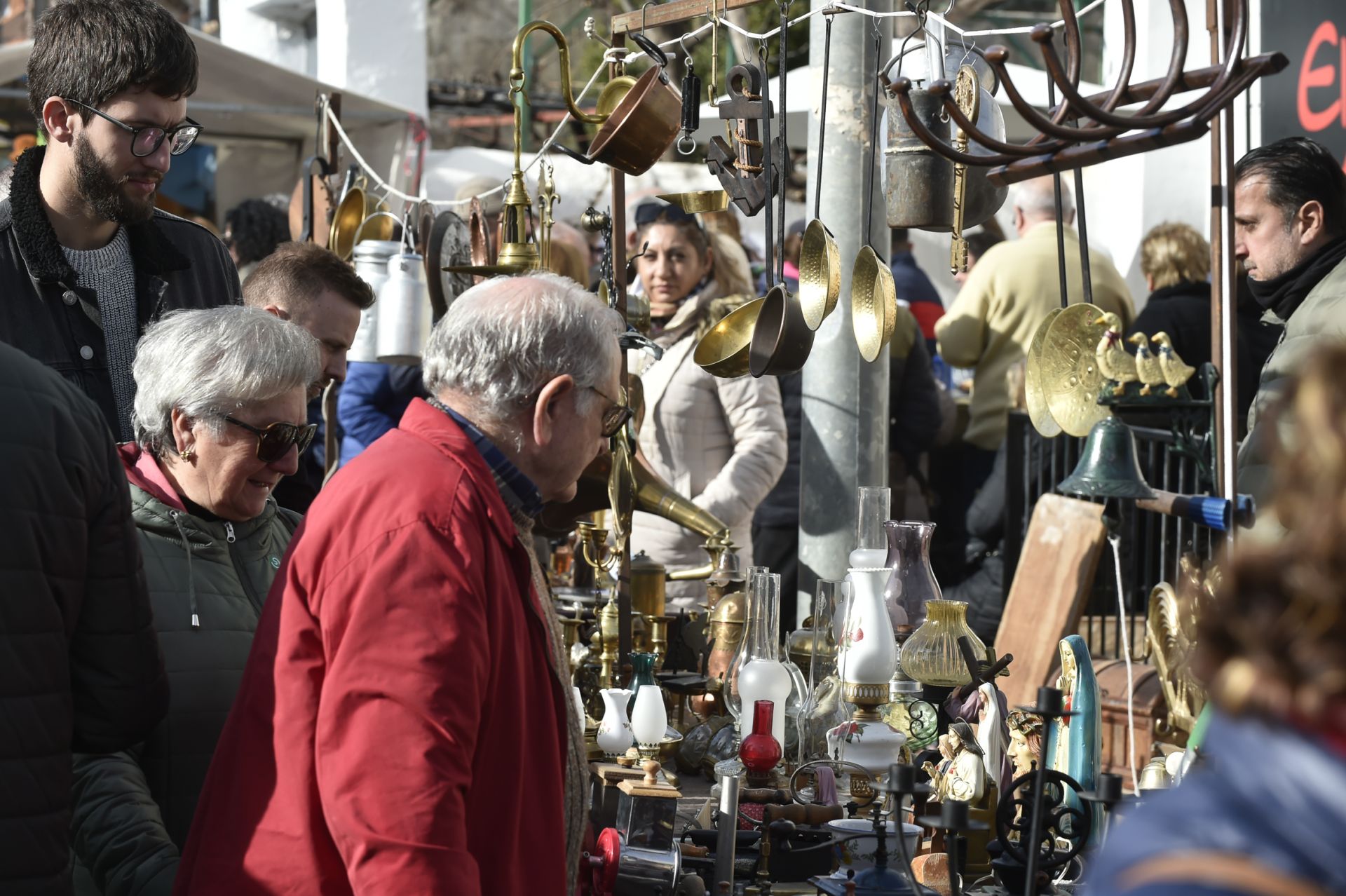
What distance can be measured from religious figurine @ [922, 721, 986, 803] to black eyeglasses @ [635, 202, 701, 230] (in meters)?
2.07

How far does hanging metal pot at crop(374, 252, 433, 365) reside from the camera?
362 cm

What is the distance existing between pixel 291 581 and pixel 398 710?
0.70 feet

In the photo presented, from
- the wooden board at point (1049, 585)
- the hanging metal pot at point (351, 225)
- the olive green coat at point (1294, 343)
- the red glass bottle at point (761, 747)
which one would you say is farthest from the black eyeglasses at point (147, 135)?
the wooden board at point (1049, 585)

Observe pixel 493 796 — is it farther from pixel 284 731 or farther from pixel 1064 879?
pixel 1064 879

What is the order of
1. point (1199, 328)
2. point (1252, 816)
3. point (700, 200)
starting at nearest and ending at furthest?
1. point (1252, 816)
2. point (700, 200)
3. point (1199, 328)

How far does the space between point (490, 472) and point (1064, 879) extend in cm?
93

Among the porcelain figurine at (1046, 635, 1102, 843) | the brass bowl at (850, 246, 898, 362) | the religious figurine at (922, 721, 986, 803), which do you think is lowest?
the religious figurine at (922, 721, 986, 803)

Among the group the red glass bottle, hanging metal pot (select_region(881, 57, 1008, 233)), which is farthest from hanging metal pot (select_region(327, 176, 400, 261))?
the red glass bottle


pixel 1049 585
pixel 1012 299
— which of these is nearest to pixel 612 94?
pixel 1049 585

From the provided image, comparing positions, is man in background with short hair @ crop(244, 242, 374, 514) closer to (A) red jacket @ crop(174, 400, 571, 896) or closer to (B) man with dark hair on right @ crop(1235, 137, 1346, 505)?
(A) red jacket @ crop(174, 400, 571, 896)

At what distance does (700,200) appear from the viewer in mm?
2840

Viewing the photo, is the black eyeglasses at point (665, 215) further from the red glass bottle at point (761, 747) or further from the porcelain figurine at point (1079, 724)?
the porcelain figurine at point (1079, 724)

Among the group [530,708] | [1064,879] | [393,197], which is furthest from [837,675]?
[393,197]

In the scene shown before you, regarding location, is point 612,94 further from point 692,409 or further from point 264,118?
→ point 264,118
